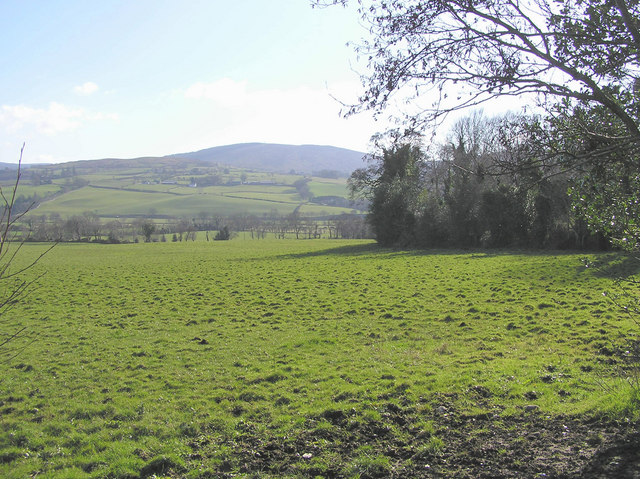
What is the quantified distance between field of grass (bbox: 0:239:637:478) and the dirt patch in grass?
0.03 meters

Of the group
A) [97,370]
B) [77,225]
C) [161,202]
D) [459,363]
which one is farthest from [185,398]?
[161,202]

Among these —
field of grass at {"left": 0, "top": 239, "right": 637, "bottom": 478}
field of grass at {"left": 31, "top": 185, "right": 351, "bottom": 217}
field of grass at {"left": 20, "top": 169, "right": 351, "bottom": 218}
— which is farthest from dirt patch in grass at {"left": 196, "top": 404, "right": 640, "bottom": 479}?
field of grass at {"left": 31, "top": 185, "right": 351, "bottom": 217}

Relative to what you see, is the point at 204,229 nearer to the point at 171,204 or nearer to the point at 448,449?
the point at 171,204

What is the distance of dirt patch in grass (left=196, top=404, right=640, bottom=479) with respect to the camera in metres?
5.47

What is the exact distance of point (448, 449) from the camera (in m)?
6.20

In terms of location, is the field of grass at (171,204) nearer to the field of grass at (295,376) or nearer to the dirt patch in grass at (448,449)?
the field of grass at (295,376)

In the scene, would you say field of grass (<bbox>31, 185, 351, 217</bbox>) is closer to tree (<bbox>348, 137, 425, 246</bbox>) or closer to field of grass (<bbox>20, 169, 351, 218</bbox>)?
field of grass (<bbox>20, 169, 351, 218</bbox>)

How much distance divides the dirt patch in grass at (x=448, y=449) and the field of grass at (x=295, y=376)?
34 mm

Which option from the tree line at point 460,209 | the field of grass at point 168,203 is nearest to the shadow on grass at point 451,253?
the tree line at point 460,209

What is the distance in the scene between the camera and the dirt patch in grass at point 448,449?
17.9ft

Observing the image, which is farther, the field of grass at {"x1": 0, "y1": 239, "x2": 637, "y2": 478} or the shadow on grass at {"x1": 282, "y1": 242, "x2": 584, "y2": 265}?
the shadow on grass at {"x1": 282, "y1": 242, "x2": 584, "y2": 265}

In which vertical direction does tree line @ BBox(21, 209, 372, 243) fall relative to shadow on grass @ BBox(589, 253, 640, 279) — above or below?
above

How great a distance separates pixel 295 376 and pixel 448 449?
4.78 meters

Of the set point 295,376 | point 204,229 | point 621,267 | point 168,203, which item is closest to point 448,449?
point 295,376
